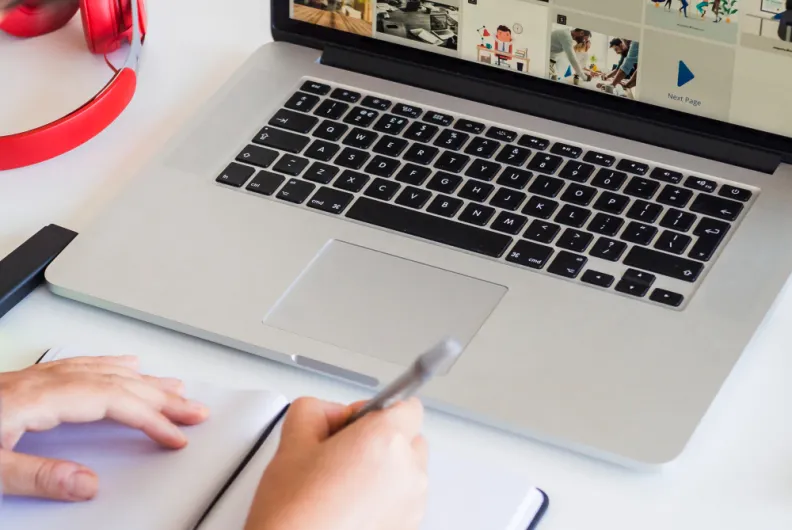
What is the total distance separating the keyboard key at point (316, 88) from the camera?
91cm

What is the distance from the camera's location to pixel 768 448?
26.0 inches

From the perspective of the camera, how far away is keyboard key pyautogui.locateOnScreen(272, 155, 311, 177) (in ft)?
2.75

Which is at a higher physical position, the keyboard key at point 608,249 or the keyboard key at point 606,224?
the keyboard key at point 606,224

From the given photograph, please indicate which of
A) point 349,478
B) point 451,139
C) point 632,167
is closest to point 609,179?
point 632,167

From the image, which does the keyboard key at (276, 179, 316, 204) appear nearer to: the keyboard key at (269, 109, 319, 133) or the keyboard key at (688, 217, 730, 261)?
the keyboard key at (269, 109, 319, 133)

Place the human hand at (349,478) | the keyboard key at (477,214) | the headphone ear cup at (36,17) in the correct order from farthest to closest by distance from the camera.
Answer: the headphone ear cup at (36,17)
the keyboard key at (477,214)
the human hand at (349,478)

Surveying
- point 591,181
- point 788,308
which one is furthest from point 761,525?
point 591,181

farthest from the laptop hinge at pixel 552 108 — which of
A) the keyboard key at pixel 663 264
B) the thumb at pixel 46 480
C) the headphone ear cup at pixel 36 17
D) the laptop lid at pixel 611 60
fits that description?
the thumb at pixel 46 480

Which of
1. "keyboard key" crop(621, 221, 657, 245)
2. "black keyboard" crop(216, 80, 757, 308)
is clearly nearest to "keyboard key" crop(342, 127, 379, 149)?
"black keyboard" crop(216, 80, 757, 308)

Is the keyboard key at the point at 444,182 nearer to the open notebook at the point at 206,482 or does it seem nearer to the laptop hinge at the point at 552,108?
the laptop hinge at the point at 552,108

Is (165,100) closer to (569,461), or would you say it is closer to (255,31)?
(255,31)

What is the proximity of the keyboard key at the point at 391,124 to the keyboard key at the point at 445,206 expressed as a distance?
0.29ft

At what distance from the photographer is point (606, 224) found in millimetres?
780

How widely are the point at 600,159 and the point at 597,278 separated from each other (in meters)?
0.13
